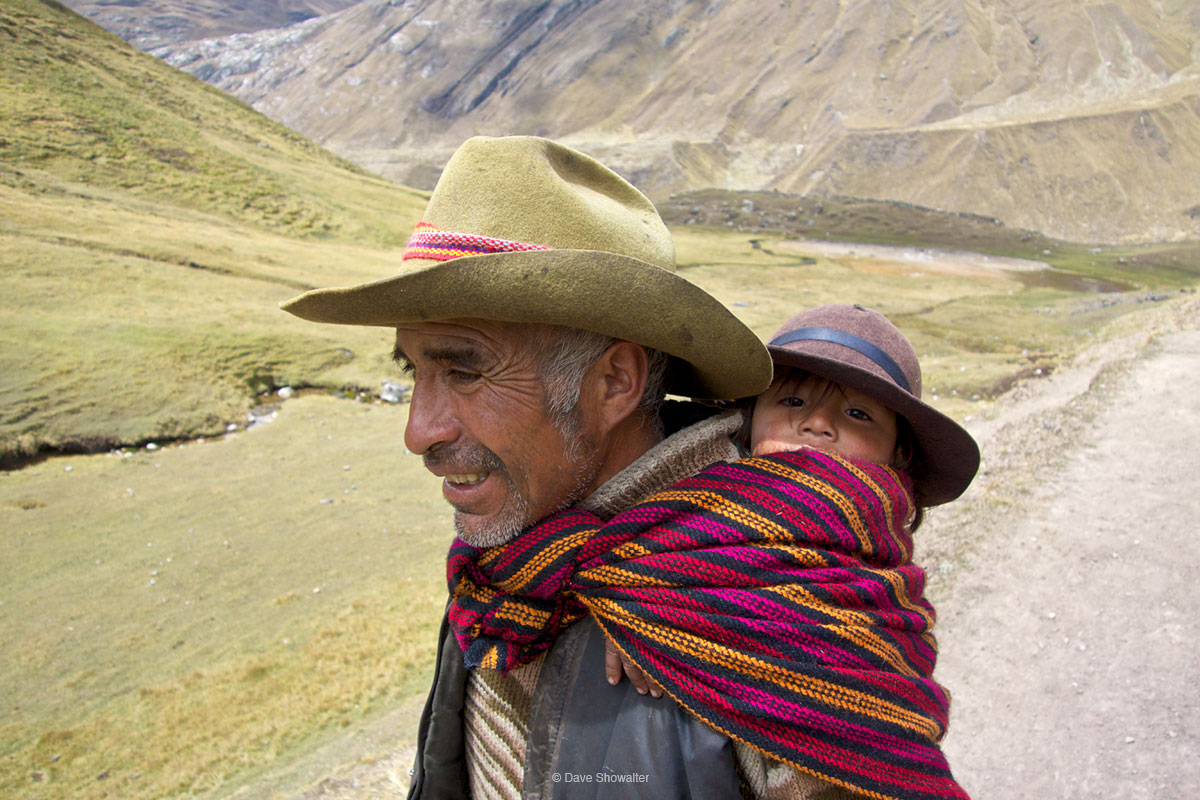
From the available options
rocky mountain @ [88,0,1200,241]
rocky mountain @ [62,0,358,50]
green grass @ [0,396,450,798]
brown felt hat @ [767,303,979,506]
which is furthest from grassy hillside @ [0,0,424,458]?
rocky mountain @ [62,0,358,50]

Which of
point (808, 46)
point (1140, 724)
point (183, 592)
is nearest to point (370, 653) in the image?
point (183, 592)

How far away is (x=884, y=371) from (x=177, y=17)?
197 m

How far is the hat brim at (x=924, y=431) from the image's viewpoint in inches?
70.9

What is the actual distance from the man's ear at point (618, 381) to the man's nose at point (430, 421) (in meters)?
0.30

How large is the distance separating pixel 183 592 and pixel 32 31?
33184 millimetres

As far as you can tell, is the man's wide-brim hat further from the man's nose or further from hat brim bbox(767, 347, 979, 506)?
hat brim bbox(767, 347, 979, 506)

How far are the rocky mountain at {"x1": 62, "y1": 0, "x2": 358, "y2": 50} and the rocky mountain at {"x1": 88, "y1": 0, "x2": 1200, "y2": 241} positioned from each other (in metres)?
41.0

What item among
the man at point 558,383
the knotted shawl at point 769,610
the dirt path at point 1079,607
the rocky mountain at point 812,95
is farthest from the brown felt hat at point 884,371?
the rocky mountain at point 812,95

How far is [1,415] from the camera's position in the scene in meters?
10.9

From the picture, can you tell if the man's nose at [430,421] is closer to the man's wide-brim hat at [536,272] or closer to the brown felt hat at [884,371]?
the man's wide-brim hat at [536,272]

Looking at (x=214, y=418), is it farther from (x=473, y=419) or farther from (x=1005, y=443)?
(x=473, y=419)

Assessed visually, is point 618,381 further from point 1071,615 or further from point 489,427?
point 1071,615

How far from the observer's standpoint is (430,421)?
1508 millimetres

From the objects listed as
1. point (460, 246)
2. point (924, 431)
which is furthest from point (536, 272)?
point (924, 431)
